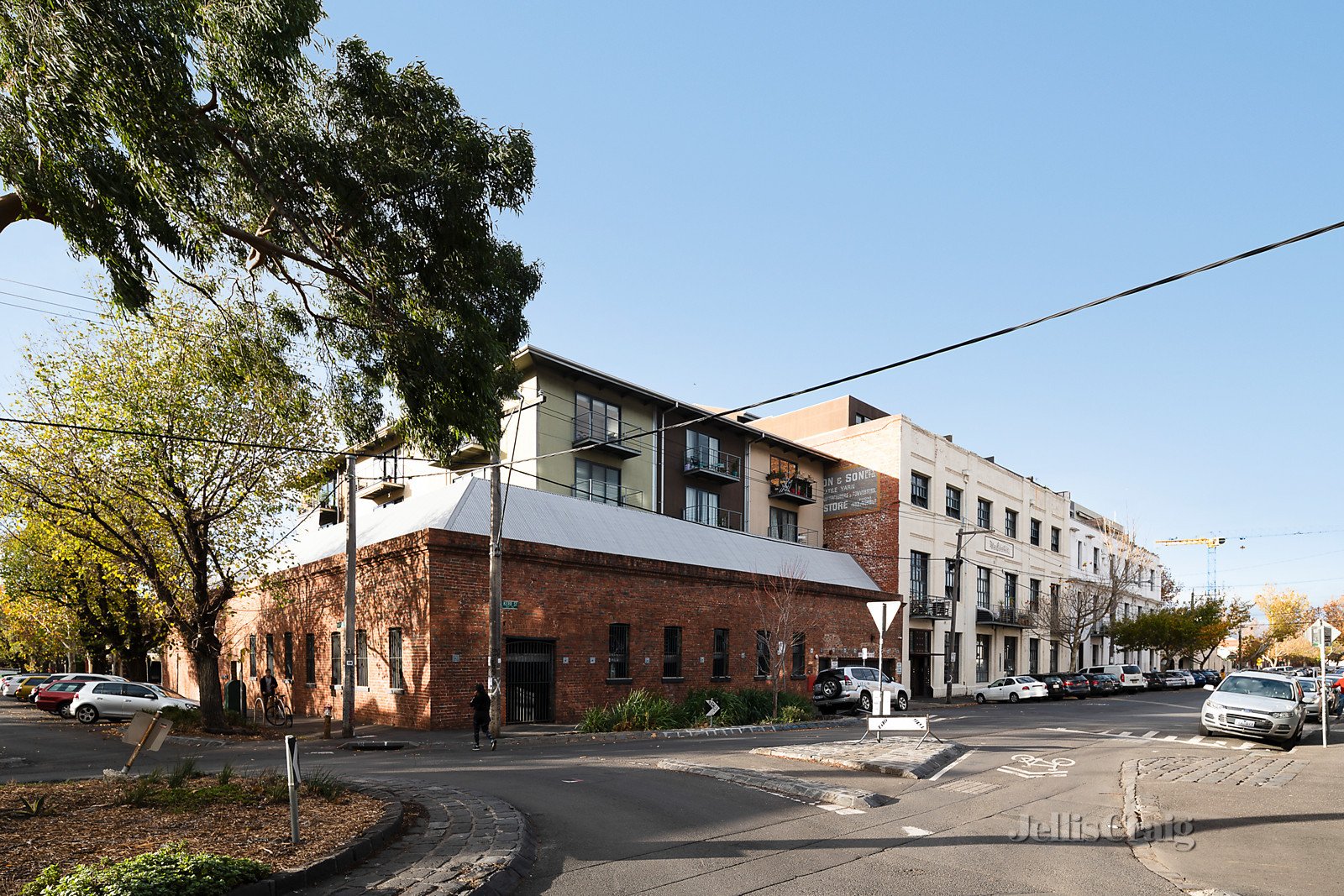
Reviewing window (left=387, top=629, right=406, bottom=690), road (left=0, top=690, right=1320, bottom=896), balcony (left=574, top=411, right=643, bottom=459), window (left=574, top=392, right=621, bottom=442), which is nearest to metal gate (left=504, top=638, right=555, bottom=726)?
window (left=387, top=629, right=406, bottom=690)

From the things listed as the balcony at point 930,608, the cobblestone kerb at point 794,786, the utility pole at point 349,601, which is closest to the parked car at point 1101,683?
the balcony at point 930,608

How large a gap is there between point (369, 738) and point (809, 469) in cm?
2978

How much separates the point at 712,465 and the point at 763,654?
398 inches

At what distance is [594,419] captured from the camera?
3656 centimetres

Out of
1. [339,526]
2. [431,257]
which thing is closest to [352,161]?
[431,257]

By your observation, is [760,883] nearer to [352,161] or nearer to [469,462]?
[352,161]

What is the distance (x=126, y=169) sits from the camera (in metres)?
8.50

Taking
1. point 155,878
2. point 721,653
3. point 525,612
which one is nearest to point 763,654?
point 721,653

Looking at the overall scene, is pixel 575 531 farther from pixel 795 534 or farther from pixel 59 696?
pixel 59 696

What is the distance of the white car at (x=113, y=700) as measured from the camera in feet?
103

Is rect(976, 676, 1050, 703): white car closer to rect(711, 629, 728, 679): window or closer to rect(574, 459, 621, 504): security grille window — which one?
rect(711, 629, 728, 679): window

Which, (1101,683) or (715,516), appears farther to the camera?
(1101,683)

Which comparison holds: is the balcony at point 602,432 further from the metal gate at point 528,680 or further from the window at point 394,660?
the window at point 394,660

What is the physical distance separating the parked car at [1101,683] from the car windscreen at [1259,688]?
25523mm
